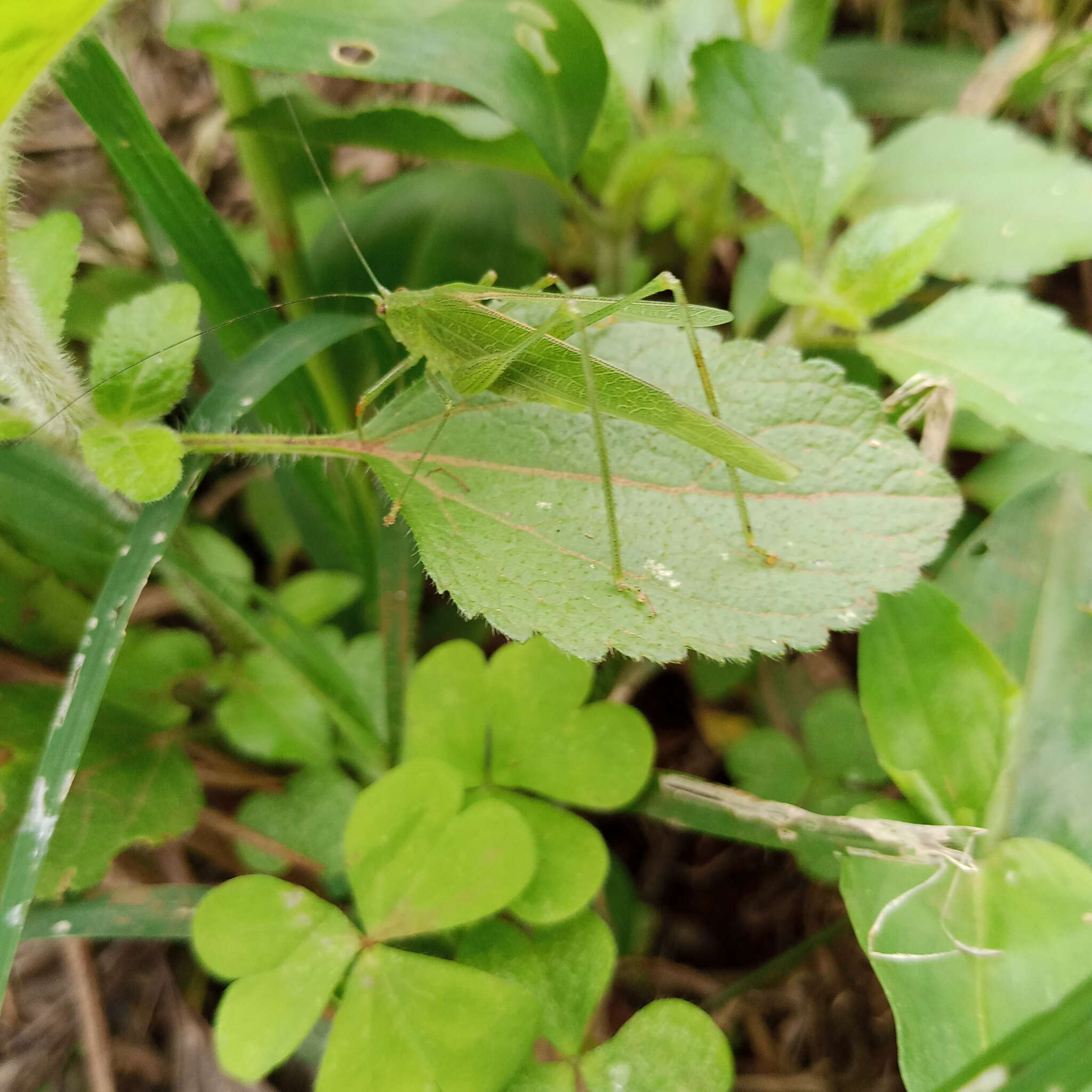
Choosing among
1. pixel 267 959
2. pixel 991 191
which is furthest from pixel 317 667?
pixel 991 191

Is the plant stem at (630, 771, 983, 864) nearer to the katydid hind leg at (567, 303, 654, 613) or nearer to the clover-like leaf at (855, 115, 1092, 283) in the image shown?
the katydid hind leg at (567, 303, 654, 613)

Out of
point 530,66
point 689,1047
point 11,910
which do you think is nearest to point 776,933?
point 689,1047

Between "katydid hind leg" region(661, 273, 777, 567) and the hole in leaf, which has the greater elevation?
the hole in leaf

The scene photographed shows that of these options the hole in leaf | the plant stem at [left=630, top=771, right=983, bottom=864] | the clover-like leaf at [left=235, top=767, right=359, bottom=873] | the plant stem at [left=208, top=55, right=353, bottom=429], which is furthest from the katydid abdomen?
the clover-like leaf at [left=235, top=767, right=359, bottom=873]

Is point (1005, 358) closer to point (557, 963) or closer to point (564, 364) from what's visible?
point (564, 364)

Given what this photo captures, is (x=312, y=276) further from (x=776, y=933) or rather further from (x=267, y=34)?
(x=776, y=933)

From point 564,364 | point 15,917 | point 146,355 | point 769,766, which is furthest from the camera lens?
point 769,766
